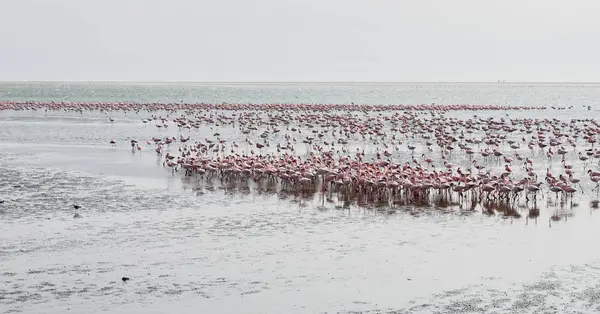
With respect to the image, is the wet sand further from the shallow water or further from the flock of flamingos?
the flock of flamingos

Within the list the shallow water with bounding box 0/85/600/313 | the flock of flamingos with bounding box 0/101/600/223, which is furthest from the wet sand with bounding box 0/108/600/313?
the flock of flamingos with bounding box 0/101/600/223

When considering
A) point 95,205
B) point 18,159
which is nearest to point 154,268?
point 95,205

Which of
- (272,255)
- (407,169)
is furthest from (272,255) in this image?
(407,169)

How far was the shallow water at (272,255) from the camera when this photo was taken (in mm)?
13664

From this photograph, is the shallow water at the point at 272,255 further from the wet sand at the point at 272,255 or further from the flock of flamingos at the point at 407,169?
the flock of flamingos at the point at 407,169

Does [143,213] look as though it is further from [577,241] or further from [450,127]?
[450,127]

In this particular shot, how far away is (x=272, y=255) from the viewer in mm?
16859

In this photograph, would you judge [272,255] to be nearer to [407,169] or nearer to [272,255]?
[272,255]

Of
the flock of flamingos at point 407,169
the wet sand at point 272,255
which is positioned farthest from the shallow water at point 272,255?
the flock of flamingos at point 407,169

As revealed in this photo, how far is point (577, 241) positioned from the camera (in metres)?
18.0

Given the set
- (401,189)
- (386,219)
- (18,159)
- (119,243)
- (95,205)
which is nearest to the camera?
(119,243)

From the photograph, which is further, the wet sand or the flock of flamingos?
the flock of flamingos

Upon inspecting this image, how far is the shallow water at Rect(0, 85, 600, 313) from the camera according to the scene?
13.7m

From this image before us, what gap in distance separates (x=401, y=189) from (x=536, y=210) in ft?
14.8
